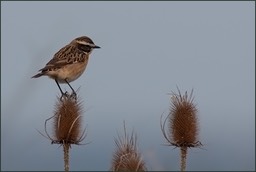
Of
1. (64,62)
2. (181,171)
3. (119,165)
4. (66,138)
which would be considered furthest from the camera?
(64,62)

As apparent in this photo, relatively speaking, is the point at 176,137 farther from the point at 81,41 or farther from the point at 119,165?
the point at 81,41

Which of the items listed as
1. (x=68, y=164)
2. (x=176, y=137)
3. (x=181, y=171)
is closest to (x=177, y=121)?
(x=176, y=137)

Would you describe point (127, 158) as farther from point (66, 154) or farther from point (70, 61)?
point (70, 61)

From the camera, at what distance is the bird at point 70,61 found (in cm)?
1111

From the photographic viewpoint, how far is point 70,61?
11.4 m

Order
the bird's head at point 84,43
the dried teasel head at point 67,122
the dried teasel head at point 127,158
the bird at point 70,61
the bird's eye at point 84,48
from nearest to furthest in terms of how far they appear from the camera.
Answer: the dried teasel head at point 127,158
the dried teasel head at point 67,122
the bird at point 70,61
the bird's head at point 84,43
the bird's eye at point 84,48

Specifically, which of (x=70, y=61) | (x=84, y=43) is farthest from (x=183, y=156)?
(x=84, y=43)

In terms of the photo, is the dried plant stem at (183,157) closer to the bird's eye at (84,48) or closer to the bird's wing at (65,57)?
the bird's wing at (65,57)

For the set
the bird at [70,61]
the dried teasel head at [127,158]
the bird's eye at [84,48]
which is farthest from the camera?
the bird's eye at [84,48]

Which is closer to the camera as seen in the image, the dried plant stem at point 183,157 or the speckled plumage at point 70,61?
the dried plant stem at point 183,157

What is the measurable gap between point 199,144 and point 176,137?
275 millimetres

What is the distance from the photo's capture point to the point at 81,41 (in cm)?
1164

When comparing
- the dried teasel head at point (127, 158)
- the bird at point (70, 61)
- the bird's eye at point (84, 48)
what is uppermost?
the bird's eye at point (84, 48)

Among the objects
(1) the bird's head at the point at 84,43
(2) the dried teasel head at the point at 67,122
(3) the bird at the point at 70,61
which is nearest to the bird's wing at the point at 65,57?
(3) the bird at the point at 70,61
